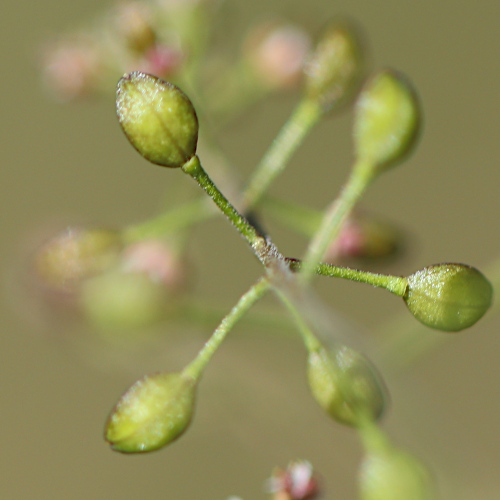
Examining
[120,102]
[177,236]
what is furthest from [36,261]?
[120,102]

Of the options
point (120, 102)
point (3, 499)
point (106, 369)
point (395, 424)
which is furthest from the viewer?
point (3, 499)

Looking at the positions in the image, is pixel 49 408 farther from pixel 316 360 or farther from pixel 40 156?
pixel 316 360

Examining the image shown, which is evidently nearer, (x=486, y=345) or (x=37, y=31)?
(x=486, y=345)

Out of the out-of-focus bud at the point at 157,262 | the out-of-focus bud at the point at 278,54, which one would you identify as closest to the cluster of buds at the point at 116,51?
the out-of-focus bud at the point at 278,54

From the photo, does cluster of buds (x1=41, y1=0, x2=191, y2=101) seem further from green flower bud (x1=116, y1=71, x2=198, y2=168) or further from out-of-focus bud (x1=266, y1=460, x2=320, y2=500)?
out-of-focus bud (x1=266, y1=460, x2=320, y2=500)

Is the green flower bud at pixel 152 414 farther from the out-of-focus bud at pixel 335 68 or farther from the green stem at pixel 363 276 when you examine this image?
the out-of-focus bud at pixel 335 68

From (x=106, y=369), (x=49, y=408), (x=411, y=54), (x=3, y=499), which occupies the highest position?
(x=411, y=54)

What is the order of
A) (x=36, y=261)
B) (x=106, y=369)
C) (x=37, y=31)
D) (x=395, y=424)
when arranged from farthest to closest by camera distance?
(x=37, y=31)
(x=106, y=369)
(x=395, y=424)
(x=36, y=261)

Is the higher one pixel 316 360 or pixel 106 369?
pixel 106 369
